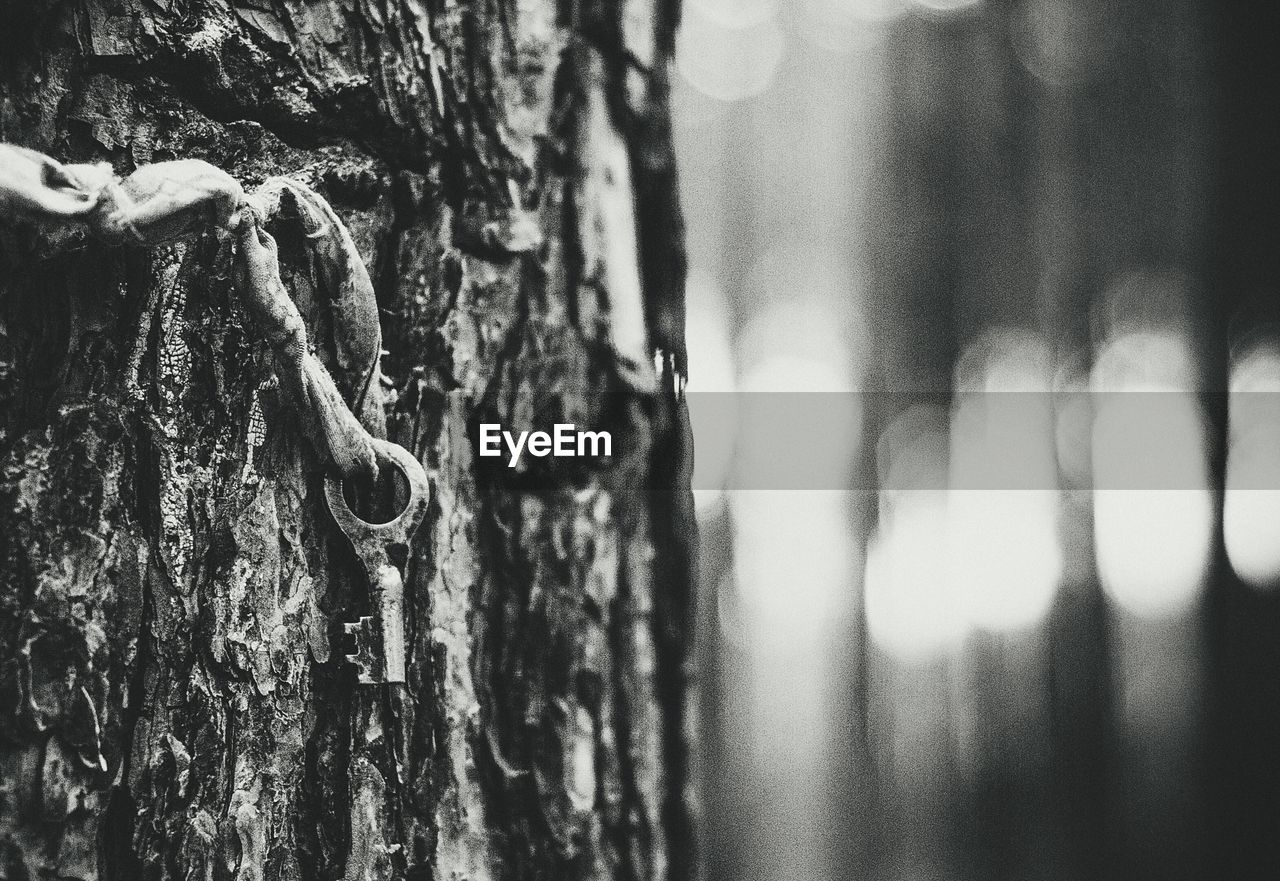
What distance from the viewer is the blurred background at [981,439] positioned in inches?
20.0

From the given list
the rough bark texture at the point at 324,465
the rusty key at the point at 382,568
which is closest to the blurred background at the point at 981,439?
the rough bark texture at the point at 324,465

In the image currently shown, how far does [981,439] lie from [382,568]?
36 cm

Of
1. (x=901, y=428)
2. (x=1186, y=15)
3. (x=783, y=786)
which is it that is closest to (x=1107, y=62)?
(x=1186, y=15)

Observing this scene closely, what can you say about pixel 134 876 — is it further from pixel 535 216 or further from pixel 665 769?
pixel 535 216

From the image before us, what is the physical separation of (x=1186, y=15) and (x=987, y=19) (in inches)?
5.4

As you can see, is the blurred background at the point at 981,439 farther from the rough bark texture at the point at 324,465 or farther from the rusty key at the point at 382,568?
the rusty key at the point at 382,568

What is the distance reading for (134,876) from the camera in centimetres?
41

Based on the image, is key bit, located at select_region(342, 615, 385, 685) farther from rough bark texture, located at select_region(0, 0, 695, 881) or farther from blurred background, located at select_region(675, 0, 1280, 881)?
blurred background, located at select_region(675, 0, 1280, 881)

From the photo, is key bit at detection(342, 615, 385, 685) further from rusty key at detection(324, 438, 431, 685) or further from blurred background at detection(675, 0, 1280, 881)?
blurred background at detection(675, 0, 1280, 881)

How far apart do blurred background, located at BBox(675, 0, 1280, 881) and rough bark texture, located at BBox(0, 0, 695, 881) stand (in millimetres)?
48

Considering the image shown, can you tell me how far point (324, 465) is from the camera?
448 millimetres

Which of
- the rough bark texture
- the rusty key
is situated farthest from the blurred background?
the rusty key

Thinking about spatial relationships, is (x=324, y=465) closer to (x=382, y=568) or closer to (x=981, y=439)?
(x=382, y=568)

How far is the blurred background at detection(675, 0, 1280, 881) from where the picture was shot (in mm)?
509
